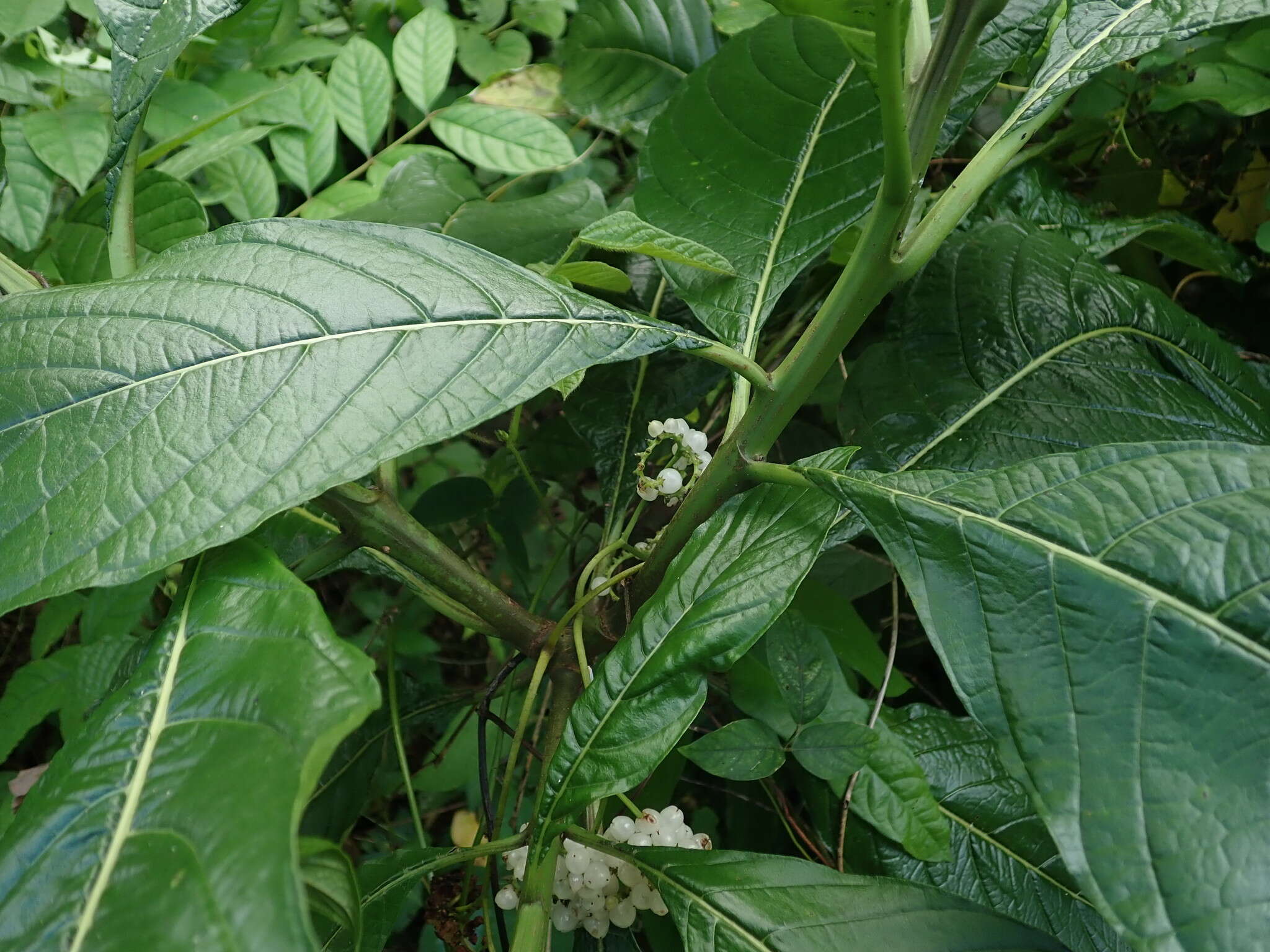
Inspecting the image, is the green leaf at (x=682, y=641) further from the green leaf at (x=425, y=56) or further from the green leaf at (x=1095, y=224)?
the green leaf at (x=425, y=56)

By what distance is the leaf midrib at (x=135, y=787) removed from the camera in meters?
0.33

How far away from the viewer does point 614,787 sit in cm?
51

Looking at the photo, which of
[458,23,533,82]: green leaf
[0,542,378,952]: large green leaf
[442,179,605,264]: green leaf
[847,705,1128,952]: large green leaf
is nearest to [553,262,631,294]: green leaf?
[442,179,605,264]: green leaf

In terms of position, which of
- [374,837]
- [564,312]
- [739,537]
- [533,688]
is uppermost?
[564,312]

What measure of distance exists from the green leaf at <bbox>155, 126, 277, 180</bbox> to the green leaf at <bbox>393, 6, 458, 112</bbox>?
0.68 ft

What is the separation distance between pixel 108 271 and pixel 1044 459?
34.7 inches

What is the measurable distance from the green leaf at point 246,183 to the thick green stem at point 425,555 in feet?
1.99

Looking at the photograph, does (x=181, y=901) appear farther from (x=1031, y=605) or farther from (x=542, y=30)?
(x=542, y=30)

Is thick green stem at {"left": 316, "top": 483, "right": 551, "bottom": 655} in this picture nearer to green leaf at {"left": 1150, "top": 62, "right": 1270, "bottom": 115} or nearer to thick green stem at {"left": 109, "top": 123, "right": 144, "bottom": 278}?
thick green stem at {"left": 109, "top": 123, "right": 144, "bottom": 278}

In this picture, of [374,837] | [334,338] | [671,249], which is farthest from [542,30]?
[374,837]

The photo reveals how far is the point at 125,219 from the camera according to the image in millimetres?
609

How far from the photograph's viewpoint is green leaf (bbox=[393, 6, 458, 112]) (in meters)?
1.12

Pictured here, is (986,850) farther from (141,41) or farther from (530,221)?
(141,41)

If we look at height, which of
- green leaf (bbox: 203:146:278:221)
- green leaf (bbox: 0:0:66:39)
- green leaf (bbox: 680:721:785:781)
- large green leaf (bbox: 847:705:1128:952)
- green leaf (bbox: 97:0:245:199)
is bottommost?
large green leaf (bbox: 847:705:1128:952)
